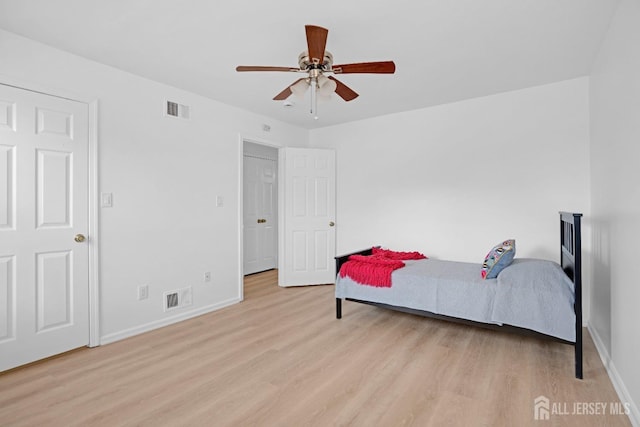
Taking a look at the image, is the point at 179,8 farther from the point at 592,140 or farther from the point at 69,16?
the point at 592,140

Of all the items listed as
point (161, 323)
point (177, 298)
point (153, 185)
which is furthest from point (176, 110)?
point (161, 323)

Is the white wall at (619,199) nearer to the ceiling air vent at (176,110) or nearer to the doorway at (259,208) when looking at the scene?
the ceiling air vent at (176,110)

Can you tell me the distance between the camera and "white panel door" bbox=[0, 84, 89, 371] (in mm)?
2420

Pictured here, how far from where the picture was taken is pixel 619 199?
2.18 metres

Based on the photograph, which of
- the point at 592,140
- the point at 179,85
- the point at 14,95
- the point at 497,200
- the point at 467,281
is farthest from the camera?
the point at 497,200

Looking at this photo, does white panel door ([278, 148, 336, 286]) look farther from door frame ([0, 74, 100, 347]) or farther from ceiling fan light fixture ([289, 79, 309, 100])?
door frame ([0, 74, 100, 347])

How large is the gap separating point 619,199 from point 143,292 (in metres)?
3.90

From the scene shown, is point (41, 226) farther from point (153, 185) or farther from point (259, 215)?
point (259, 215)

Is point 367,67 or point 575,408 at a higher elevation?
point 367,67

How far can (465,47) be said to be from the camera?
2.69 meters

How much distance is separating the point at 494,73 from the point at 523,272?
6.21ft

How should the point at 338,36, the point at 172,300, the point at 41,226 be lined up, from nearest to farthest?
the point at 338,36, the point at 41,226, the point at 172,300

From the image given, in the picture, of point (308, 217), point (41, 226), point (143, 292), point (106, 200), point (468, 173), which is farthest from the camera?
point (308, 217)

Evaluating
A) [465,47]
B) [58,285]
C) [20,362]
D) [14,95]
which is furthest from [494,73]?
[20,362]
